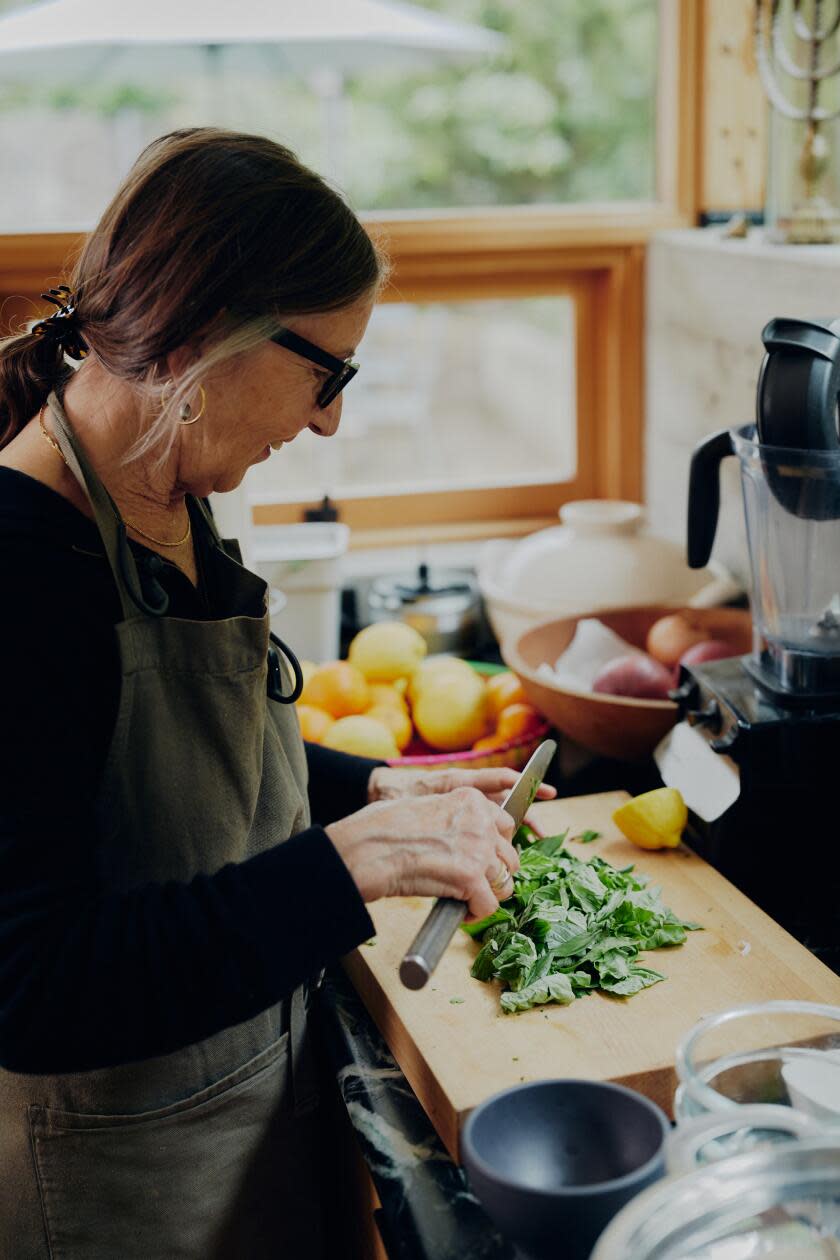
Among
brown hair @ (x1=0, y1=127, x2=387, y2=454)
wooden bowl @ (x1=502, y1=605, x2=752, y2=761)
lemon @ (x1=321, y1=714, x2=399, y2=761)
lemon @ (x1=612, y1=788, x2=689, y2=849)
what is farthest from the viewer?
lemon @ (x1=321, y1=714, x2=399, y2=761)

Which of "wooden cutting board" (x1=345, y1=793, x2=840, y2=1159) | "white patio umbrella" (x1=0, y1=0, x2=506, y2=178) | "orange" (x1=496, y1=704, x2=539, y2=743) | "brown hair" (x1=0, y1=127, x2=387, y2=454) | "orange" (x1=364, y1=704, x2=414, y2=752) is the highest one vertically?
"white patio umbrella" (x1=0, y1=0, x2=506, y2=178)

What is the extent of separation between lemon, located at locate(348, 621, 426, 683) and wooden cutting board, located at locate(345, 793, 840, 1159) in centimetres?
64

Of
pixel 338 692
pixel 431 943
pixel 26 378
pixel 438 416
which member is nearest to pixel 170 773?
pixel 431 943

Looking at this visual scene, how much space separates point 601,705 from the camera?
156 cm

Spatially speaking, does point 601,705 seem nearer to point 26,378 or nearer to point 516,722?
point 516,722

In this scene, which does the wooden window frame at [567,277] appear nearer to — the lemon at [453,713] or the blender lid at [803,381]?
the lemon at [453,713]

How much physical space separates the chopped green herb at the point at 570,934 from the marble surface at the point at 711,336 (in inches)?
31.7

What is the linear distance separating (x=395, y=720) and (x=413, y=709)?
0.06 meters

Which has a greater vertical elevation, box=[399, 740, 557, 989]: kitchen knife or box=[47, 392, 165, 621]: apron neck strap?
box=[47, 392, 165, 621]: apron neck strap

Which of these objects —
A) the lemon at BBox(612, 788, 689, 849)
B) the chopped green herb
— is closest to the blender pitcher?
the lemon at BBox(612, 788, 689, 849)

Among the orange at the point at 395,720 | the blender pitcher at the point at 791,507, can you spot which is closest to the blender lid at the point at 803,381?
the blender pitcher at the point at 791,507

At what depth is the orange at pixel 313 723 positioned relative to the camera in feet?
5.65

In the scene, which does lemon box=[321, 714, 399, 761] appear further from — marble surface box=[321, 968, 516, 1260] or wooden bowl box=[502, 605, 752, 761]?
marble surface box=[321, 968, 516, 1260]

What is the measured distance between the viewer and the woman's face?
1.01 m
